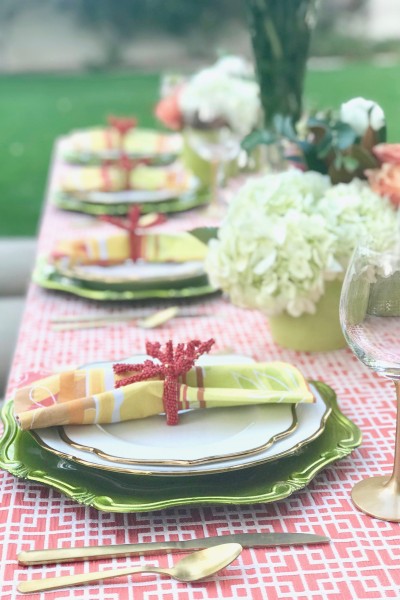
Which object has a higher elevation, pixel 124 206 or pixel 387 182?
pixel 387 182

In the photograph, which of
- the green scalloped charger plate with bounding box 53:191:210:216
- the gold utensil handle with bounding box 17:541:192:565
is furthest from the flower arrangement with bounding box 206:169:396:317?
the green scalloped charger plate with bounding box 53:191:210:216

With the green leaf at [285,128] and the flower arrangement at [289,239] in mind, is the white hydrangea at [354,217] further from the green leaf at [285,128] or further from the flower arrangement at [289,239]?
the green leaf at [285,128]

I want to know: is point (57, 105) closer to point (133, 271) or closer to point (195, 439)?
point (133, 271)

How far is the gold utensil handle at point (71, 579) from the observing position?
675 mm

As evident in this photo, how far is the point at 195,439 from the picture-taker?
86 centimetres

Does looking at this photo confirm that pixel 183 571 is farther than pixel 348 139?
No

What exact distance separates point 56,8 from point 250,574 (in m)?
8.71

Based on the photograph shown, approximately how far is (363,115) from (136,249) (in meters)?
0.48

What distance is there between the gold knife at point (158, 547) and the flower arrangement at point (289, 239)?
0.42 meters

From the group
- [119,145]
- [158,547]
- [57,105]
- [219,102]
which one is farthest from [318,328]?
[57,105]

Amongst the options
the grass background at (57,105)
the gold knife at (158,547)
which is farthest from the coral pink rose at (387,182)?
the grass background at (57,105)

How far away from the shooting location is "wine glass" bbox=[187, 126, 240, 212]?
1.91 meters

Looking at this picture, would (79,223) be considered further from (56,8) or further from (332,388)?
(56,8)

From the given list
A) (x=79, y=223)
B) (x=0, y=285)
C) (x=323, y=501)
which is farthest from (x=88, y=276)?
(x=0, y=285)
